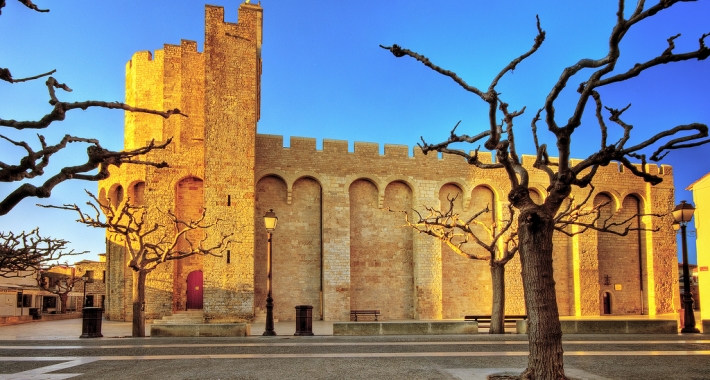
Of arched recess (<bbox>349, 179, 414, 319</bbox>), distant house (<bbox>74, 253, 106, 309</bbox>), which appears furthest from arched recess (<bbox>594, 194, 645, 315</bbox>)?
distant house (<bbox>74, 253, 106, 309</bbox>)

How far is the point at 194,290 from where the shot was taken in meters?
26.2

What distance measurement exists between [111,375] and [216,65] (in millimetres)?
18644

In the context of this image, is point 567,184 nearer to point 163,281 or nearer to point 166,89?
point 163,281

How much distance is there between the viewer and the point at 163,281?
24.9 metres

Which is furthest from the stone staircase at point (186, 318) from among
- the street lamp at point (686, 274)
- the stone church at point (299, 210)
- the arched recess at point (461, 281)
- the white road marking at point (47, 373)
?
the street lamp at point (686, 274)

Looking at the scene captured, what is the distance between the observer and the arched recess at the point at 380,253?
27.4 m

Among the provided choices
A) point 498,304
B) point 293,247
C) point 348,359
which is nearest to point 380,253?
point 293,247

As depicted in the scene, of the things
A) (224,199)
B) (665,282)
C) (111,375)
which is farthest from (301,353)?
(665,282)

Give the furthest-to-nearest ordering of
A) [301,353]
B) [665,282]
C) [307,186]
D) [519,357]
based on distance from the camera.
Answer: [665,282]
[307,186]
[301,353]
[519,357]

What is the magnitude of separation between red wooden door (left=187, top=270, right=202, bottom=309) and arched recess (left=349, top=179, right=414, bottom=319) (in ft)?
22.5

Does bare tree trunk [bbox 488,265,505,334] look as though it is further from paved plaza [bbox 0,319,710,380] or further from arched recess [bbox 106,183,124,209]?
arched recess [bbox 106,183,124,209]

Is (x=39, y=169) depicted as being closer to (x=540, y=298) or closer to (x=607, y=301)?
(x=540, y=298)

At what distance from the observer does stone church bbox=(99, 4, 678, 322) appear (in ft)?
80.7

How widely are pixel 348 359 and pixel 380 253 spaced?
18213 millimetres
